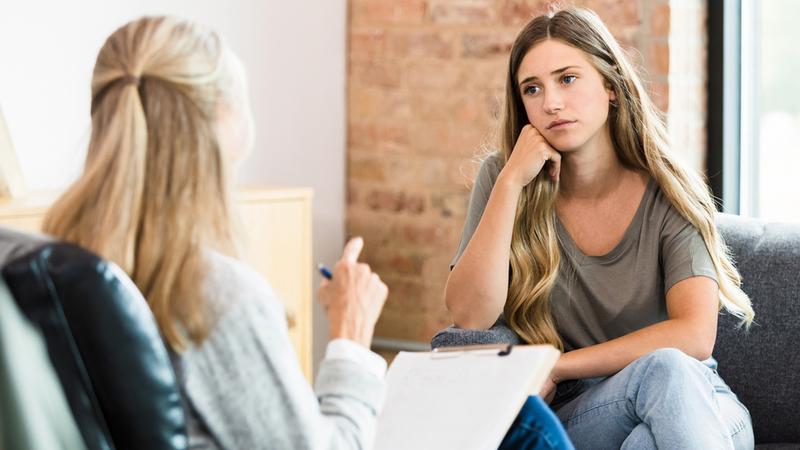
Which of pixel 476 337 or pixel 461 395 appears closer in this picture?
pixel 461 395

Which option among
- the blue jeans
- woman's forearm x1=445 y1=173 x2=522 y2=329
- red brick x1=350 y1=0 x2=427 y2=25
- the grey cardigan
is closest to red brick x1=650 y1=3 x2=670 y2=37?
red brick x1=350 y1=0 x2=427 y2=25

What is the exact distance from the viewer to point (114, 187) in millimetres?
1361

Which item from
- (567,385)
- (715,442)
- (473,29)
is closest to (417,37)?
(473,29)

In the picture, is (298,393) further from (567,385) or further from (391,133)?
(391,133)

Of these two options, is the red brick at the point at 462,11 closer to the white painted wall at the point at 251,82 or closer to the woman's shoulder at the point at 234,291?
the white painted wall at the point at 251,82

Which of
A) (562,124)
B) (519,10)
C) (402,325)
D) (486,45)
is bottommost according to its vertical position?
(402,325)

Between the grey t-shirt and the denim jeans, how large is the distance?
0.60ft

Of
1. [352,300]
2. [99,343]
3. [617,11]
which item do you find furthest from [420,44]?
[99,343]

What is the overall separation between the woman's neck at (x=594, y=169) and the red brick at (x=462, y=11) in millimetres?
1468

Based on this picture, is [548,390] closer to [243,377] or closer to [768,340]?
[768,340]

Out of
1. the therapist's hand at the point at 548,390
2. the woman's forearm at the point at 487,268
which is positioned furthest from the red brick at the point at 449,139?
the therapist's hand at the point at 548,390

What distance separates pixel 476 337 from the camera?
2.40 m

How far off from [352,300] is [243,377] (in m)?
0.27

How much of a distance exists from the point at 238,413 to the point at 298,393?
78 mm
